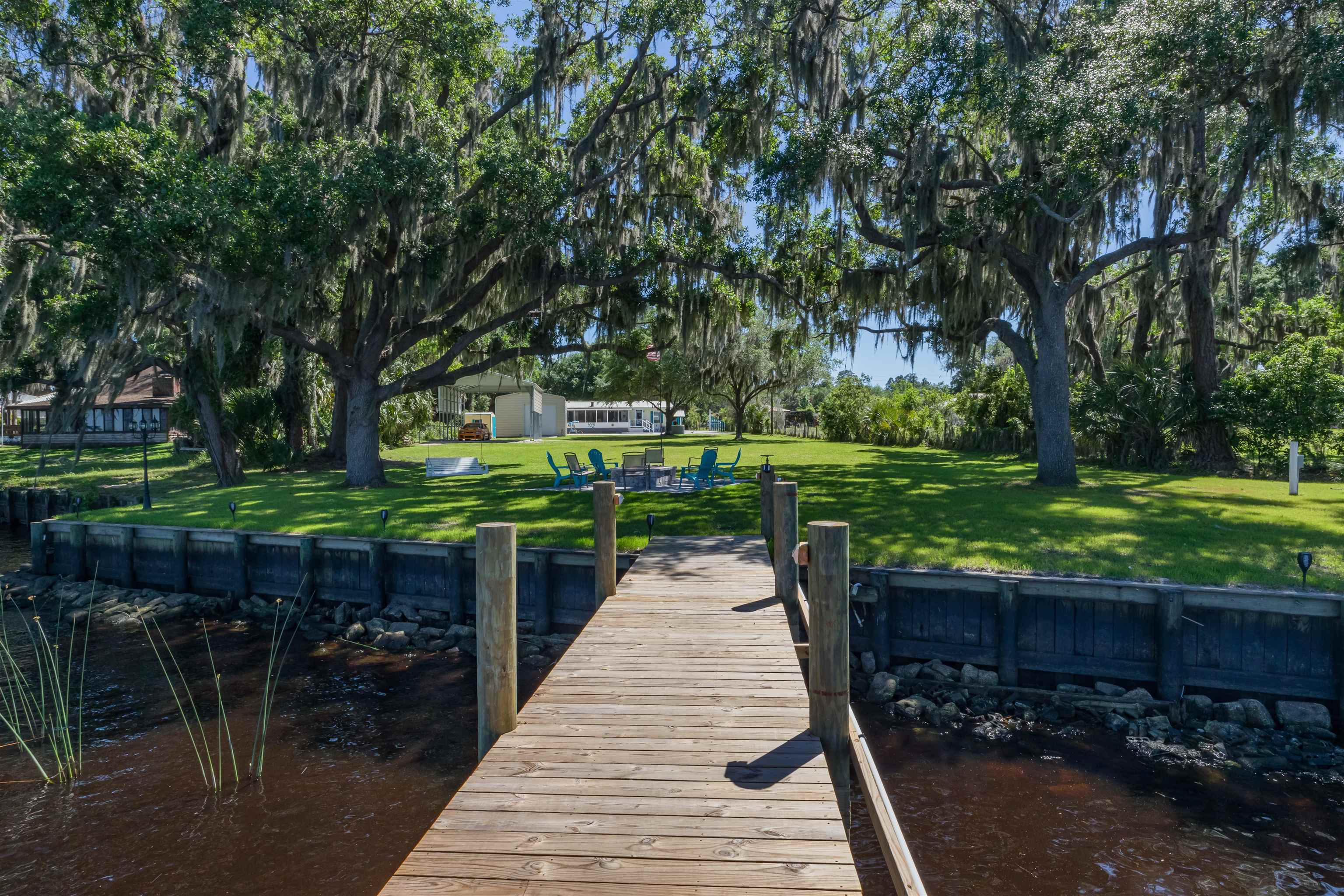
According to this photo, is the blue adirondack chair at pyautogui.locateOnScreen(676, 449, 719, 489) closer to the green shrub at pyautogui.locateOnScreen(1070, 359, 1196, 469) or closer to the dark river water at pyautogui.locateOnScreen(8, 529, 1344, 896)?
the dark river water at pyautogui.locateOnScreen(8, 529, 1344, 896)

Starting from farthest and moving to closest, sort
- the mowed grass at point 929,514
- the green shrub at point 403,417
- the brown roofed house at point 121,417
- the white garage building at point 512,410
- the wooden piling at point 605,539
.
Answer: the white garage building at point 512,410
the brown roofed house at point 121,417
the green shrub at point 403,417
the mowed grass at point 929,514
the wooden piling at point 605,539

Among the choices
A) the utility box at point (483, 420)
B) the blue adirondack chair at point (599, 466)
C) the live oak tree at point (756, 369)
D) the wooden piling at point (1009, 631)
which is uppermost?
the live oak tree at point (756, 369)

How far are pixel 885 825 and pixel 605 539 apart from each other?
4172 millimetres

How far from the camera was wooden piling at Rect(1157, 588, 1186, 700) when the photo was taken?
24.1 ft

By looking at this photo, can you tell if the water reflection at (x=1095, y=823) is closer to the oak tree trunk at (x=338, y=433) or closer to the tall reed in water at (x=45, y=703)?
Answer: the tall reed in water at (x=45, y=703)

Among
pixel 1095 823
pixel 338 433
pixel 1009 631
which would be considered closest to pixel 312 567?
pixel 1009 631

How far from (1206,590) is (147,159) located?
15.0 meters

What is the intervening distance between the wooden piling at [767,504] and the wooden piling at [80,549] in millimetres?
11415

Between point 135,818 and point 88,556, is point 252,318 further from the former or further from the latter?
point 135,818

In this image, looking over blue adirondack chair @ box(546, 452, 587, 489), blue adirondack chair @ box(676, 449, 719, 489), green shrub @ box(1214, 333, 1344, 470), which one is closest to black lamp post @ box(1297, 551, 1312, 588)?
blue adirondack chair @ box(676, 449, 719, 489)

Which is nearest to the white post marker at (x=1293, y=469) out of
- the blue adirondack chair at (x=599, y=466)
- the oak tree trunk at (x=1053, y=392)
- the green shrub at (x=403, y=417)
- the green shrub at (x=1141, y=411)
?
the oak tree trunk at (x=1053, y=392)

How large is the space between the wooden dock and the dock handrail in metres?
0.19

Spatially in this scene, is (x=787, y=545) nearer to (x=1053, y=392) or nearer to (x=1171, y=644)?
(x=1171, y=644)

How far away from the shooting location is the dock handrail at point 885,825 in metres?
2.87
